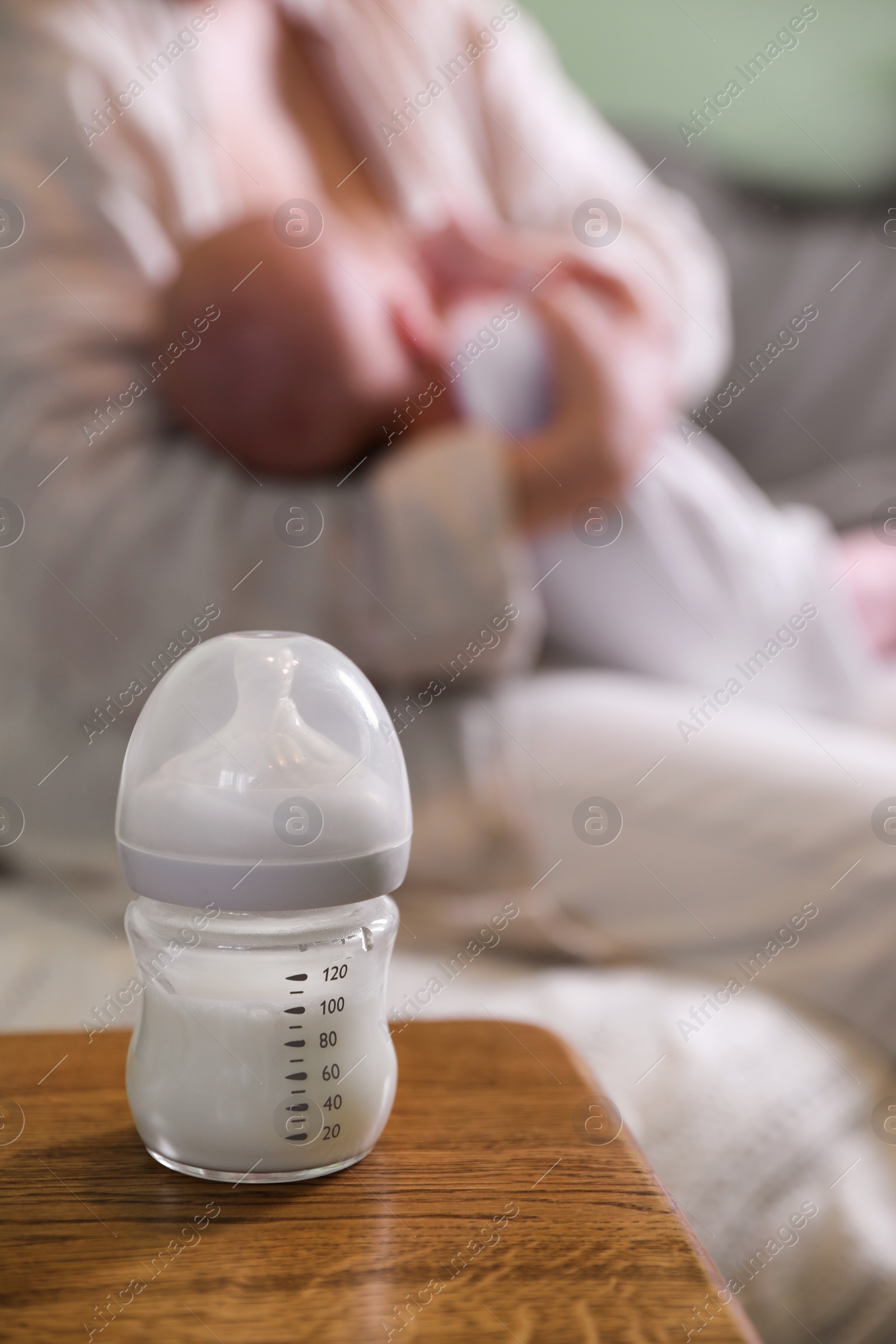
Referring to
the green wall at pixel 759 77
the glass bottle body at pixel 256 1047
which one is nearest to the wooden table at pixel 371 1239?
the glass bottle body at pixel 256 1047

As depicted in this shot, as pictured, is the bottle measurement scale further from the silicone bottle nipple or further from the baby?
the baby

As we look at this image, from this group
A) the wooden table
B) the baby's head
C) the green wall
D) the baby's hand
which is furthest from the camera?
the green wall

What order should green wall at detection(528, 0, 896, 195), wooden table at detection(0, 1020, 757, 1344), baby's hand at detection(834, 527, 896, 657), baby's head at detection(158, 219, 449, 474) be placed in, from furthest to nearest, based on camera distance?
green wall at detection(528, 0, 896, 195) → baby's hand at detection(834, 527, 896, 657) → baby's head at detection(158, 219, 449, 474) → wooden table at detection(0, 1020, 757, 1344)

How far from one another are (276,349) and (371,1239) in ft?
1.72

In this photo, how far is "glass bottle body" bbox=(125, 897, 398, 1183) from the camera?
1.18 feet

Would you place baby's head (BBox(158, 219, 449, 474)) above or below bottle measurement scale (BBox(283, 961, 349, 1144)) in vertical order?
above

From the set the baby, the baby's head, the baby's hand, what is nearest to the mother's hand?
the baby

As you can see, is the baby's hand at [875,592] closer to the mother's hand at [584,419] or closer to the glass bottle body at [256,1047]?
the mother's hand at [584,419]

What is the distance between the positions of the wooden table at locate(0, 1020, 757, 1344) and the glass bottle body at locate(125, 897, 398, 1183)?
1 centimetres

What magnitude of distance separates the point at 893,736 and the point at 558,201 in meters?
0.62

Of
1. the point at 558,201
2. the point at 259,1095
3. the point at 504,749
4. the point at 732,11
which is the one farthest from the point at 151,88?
the point at 732,11

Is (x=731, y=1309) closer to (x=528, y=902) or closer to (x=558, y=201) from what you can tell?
(x=528, y=902)

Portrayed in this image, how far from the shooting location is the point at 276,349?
69 centimetres

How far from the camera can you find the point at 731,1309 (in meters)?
0.31
